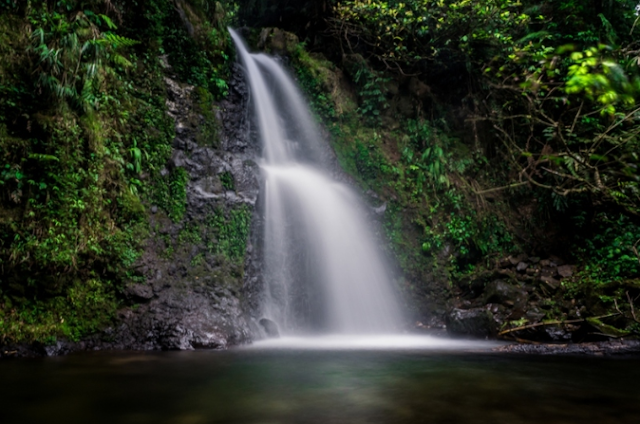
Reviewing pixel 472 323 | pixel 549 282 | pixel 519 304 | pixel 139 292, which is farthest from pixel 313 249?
pixel 549 282

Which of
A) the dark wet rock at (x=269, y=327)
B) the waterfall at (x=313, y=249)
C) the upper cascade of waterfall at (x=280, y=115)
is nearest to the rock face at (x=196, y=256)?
the dark wet rock at (x=269, y=327)

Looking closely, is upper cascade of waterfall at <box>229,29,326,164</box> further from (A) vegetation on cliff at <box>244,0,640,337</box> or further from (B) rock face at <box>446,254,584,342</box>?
(B) rock face at <box>446,254,584,342</box>

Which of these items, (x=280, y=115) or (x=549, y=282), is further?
(x=280, y=115)

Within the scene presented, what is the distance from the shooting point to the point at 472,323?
752 cm

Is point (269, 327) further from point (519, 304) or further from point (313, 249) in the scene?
point (519, 304)

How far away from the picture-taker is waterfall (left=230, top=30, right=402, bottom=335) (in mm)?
7848

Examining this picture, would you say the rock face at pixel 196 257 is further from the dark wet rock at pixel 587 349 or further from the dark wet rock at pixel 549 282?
the dark wet rock at pixel 549 282

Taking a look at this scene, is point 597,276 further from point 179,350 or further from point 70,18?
point 70,18

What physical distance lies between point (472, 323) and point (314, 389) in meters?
4.75

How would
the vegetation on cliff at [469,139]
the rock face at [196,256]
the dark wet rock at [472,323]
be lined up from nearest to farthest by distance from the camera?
the rock face at [196,256] → the dark wet rock at [472,323] → the vegetation on cliff at [469,139]

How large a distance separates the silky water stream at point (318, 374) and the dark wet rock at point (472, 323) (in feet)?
1.79

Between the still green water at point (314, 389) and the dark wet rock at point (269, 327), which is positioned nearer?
the still green water at point (314, 389)

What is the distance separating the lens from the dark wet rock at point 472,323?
7.38m

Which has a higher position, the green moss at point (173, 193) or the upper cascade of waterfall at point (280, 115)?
the upper cascade of waterfall at point (280, 115)
